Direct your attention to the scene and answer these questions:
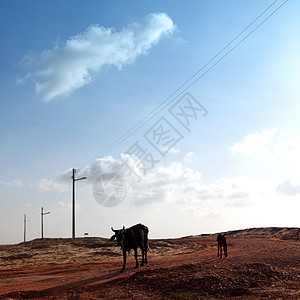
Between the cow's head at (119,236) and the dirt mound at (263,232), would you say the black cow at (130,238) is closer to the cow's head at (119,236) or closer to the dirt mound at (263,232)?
the cow's head at (119,236)

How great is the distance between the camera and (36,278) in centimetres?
1895

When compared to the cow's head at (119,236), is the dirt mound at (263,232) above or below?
below

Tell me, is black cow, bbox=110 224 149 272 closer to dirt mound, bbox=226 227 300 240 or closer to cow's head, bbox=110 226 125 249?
cow's head, bbox=110 226 125 249

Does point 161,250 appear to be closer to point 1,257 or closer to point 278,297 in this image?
point 1,257

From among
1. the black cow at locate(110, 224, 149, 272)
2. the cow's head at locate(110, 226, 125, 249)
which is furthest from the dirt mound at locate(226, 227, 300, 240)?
the cow's head at locate(110, 226, 125, 249)

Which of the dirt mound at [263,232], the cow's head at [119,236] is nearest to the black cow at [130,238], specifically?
the cow's head at [119,236]

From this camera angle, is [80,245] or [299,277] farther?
[80,245]

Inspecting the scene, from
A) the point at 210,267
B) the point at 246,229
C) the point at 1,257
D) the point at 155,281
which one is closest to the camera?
the point at 155,281

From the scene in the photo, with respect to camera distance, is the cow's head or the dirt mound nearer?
the cow's head

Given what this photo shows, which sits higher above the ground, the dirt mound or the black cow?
the black cow

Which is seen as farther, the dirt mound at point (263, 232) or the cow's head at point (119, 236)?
the dirt mound at point (263, 232)

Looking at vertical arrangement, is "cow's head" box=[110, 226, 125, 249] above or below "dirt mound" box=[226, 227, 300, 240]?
above

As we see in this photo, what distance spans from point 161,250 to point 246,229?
3564cm

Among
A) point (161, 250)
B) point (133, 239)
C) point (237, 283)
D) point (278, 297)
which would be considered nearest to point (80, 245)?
point (161, 250)
